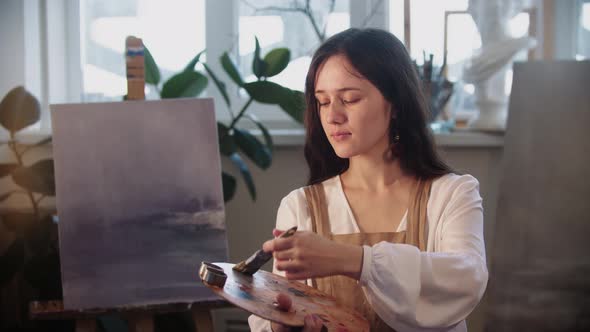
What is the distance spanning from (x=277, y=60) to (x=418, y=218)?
104 centimetres

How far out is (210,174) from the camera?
1794mm

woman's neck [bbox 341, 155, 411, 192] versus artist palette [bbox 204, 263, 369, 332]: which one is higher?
woman's neck [bbox 341, 155, 411, 192]

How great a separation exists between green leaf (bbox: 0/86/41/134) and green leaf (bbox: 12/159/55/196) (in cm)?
16

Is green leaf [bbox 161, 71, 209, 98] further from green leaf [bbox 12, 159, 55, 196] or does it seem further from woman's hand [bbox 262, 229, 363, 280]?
woman's hand [bbox 262, 229, 363, 280]

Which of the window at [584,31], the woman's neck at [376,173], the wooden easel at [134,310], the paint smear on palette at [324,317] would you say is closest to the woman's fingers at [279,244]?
the paint smear on palette at [324,317]

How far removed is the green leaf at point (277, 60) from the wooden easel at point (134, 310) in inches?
21.5

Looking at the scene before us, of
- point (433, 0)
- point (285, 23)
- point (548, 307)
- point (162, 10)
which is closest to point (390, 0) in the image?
point (433, 0)

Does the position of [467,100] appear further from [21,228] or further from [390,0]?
[21,228]

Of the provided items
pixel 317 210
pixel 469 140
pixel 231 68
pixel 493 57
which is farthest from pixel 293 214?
pixel 493 57

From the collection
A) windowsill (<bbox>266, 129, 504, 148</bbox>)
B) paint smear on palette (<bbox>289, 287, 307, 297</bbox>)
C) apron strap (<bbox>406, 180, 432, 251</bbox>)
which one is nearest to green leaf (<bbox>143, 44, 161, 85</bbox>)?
windowsill (<bbox>266, 129, 504, 148</bbox>)

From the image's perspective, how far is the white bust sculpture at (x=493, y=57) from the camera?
7.61 ft

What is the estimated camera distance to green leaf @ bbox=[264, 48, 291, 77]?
227 cm

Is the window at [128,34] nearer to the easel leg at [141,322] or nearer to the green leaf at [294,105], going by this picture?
the green leaf at [294,105]

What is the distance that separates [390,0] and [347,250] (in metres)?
1.68
